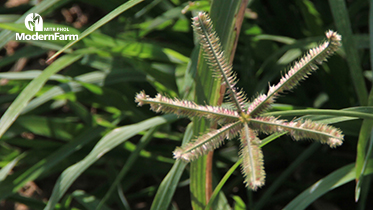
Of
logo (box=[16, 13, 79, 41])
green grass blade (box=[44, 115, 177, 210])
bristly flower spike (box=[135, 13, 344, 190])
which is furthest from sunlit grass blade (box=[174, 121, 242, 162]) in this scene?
logo (box=[16, 13, 79, 41])

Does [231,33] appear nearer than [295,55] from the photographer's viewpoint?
Yes

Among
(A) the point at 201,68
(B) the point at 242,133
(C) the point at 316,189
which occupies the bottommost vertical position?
(C) the point at 316,189

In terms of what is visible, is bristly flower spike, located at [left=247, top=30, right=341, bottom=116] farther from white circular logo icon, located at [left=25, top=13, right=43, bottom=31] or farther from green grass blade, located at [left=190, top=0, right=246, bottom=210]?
white circular logo icon, located at [left=25, top=13, right=43, bottom=31]

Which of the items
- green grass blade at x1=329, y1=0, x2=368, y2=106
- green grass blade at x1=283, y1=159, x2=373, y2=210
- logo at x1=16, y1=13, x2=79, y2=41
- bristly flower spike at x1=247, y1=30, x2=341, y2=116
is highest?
logo at x1=16, y1=13, x2=79, y2=41

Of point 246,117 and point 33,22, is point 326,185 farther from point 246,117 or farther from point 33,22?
point 33,22

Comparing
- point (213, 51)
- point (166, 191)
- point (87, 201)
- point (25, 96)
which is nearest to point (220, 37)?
point (213, 51)

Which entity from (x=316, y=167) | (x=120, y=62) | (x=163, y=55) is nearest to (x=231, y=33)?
(x=163, y=55)

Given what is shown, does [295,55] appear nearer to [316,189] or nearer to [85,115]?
[316,189]
